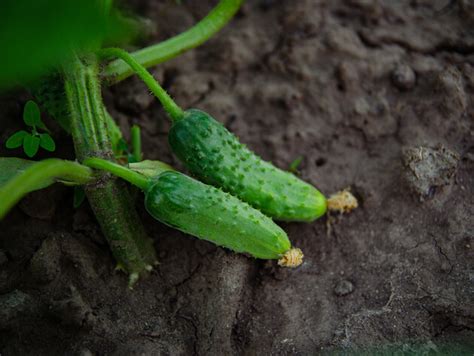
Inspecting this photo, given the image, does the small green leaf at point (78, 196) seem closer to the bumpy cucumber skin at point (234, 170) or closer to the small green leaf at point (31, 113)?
the small green leaf at point (31, 113)

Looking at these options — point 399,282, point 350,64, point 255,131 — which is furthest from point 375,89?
point 399,282

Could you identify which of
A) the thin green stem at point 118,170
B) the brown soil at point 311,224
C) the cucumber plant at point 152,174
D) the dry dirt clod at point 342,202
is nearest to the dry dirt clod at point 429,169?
the brown soil at point 311,224

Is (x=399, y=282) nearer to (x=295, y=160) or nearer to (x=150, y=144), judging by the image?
(x=295, y=160)

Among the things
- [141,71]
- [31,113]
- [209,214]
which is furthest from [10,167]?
[209,214]

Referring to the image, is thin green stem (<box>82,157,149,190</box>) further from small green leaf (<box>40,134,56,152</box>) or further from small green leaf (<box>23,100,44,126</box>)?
small green leaf (<box>23,100,44,126</box>)

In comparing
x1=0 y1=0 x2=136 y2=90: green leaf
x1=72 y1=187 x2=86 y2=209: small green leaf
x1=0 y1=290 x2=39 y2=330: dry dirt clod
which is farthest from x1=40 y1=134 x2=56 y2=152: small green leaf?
x1=0 y1=0 x2=136 y2=90: green leaf
